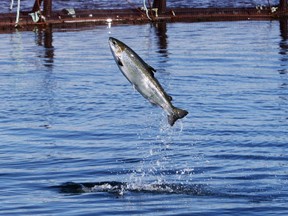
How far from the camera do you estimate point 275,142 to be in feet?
47.7

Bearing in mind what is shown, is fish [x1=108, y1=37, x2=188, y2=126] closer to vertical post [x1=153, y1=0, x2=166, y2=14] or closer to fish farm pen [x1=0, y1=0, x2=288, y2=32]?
fish farm pen [x1=0, y1=0, x2=288, y2=32]

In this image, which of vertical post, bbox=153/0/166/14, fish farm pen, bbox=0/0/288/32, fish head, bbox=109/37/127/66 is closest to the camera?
fish head, bbox=109/37/127/66

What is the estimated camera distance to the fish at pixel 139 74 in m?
9.93

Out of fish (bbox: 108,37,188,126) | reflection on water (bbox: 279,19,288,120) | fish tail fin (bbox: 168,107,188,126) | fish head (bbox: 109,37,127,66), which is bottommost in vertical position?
reflection on water (bbox: 279,19,288,120)

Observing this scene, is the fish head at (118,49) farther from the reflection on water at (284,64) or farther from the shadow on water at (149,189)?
the reflection on water at (284,64)

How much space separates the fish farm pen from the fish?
19.7 meters

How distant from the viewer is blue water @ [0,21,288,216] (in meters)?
11.7

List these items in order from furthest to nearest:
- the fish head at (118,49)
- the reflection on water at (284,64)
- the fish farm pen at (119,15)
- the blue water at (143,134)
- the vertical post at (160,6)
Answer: the vertical post at (160,6) → the fish farm pen at (119,15) → the reflection on water at (284,64) → the blue water at (143,134) → the fish head at (118,49)

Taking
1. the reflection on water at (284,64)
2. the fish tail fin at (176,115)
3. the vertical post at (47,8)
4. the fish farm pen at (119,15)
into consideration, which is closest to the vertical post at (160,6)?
the fish farm pen at (119,15)

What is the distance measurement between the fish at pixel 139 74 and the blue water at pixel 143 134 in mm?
1292

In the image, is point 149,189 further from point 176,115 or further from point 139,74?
point 139,74

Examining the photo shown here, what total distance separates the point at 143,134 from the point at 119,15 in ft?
59.3

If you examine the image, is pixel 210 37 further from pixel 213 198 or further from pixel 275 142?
pixel 213 198

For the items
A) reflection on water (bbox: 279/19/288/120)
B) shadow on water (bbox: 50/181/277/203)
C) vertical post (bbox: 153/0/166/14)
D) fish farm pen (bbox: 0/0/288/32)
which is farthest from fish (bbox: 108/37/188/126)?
vertical post (bbox: 153/0/166/14)
